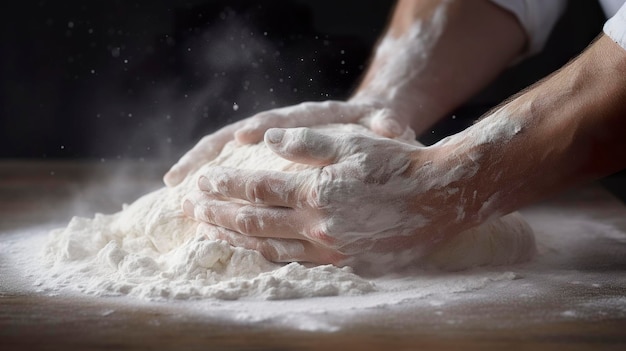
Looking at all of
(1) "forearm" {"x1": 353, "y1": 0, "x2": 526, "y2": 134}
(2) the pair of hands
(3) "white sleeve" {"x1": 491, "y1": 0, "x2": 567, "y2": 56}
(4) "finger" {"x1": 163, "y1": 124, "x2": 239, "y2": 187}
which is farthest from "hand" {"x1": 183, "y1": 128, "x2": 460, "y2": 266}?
(3) "white sleeve" {"x1": 491, "y1": 0, "x2": 567, "y2": 56}

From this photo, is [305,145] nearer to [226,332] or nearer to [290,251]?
[290,251]

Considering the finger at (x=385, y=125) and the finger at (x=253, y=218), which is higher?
the finger at (x=385, y=125)

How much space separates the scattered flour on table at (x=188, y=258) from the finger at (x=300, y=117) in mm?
27

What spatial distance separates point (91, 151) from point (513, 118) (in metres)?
1.61

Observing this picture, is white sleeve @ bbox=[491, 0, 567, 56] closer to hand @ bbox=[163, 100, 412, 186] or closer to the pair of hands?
hand @ bbox=[163, 100, 412, 186]

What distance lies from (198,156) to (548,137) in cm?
65

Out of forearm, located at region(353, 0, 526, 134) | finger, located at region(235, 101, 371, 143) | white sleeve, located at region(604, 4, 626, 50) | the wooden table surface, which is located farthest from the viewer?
forearm, located at region(353, 0, 526, 134)

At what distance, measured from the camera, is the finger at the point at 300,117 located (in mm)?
1376

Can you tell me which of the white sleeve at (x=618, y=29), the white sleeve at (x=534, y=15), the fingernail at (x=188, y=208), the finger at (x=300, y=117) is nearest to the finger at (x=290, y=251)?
the fingernail at (x=188, y=208)

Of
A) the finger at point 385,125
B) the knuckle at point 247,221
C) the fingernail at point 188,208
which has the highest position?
the finger at point 385,125

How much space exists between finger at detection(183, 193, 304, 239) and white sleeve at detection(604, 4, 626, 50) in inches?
19.9

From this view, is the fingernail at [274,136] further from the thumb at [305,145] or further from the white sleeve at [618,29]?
the white sleeve at [618,29]

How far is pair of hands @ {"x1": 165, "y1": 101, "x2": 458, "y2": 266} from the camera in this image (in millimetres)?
1065

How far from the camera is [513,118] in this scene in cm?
109
